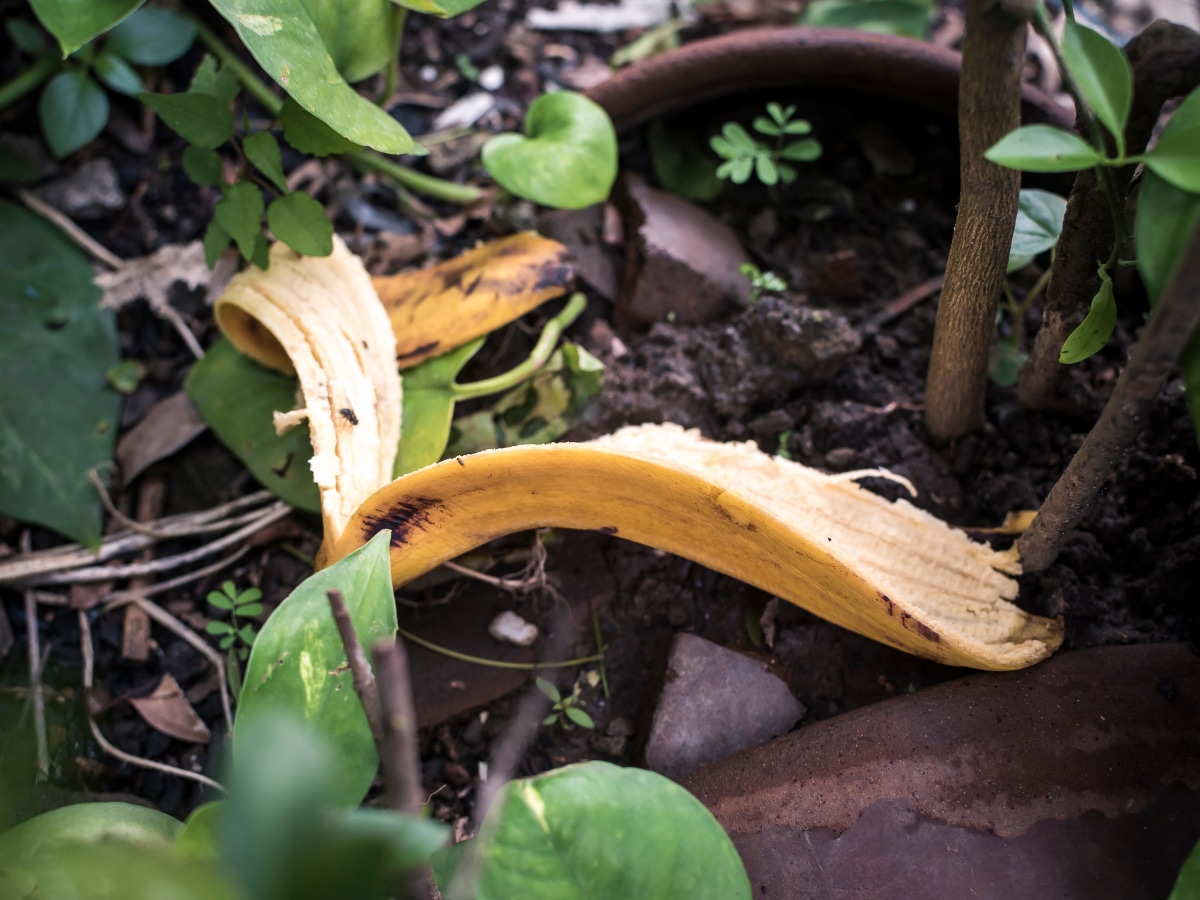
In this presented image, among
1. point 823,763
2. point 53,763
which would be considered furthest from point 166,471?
point 823,763

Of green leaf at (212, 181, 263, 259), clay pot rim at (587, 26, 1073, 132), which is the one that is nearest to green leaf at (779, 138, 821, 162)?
clay pot rim at (587, 26, 1073, 132)

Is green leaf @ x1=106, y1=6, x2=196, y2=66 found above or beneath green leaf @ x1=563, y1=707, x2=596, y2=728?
above

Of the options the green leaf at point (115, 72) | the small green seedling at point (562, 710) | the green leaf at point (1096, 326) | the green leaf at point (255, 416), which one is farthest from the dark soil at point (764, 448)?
the green leaf at point (1096, 326)

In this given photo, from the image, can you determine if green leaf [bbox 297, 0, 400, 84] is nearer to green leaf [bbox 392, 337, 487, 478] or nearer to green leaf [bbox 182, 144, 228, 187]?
green leaf [bbox 182, 144, 228, 187]

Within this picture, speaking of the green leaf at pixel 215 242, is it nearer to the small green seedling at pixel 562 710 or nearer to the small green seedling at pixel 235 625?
the small green seedling at pixel 235 625

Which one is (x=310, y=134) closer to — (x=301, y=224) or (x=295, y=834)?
(x=301, y=224)

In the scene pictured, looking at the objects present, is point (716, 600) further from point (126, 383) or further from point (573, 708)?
point (126, 383)
